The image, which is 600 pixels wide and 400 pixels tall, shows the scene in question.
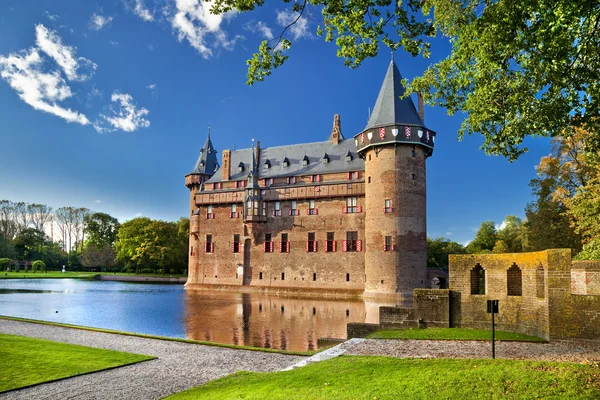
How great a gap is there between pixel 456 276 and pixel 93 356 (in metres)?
9.79

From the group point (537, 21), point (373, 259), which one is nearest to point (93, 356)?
point (537, 21)

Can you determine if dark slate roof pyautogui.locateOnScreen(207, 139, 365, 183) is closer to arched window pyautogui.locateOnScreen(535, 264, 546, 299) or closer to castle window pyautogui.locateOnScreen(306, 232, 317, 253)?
castle window pyautogui.locateOnScreen(306, 232, 317, 253)

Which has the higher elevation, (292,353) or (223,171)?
(223,171)

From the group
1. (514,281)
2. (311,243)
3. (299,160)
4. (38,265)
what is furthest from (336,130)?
(38,265)

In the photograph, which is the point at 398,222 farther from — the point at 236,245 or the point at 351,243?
the point at 236,245

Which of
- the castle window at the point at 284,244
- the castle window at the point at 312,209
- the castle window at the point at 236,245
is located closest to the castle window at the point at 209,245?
the castle window at the point at 236,245

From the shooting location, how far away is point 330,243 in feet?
128

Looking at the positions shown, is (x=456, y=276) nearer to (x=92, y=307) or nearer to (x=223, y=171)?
(x=92, y=307)

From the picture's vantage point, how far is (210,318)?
819 inches

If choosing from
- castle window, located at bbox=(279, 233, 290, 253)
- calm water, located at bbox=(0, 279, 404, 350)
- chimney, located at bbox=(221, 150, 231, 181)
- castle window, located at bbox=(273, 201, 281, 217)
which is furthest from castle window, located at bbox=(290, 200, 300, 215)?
calm water, located at bbox=(0, 279, 404, 350)

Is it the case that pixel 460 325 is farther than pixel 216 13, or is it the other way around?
pixel 460 325

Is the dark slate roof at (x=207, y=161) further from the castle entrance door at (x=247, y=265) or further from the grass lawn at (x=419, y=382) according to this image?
the grass lawn at (x=419, y=382)

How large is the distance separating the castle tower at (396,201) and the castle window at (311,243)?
19.5 ft

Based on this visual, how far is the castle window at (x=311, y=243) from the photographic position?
131ft
